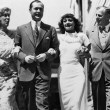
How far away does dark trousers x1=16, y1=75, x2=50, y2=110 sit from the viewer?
4.77 meters

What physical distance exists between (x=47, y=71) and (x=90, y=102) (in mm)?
877

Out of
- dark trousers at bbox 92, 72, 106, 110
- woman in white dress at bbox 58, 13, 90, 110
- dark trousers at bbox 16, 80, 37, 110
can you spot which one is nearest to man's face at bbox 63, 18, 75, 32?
woman in white dress at bbox 58, 13, 90, 110

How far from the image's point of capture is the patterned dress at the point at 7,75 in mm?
4848

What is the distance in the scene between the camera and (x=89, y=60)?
548 cm

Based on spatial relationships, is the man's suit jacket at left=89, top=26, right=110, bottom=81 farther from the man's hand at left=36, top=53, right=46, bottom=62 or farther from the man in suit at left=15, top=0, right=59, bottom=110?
the man's hand at left=36, top=53, right=46, bottom=62

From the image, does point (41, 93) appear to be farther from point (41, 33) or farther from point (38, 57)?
point (41, 33)

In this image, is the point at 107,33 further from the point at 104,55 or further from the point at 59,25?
the point at 59,25

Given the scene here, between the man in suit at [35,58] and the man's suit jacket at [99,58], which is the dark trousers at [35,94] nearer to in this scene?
the man in suit at [35,58]

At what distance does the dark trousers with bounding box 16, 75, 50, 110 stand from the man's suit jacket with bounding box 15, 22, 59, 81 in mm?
71

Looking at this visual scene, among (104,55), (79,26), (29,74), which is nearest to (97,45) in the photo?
(104,55)

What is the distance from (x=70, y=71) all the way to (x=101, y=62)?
0.47 meters

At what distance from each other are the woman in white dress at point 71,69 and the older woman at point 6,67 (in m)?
0.78

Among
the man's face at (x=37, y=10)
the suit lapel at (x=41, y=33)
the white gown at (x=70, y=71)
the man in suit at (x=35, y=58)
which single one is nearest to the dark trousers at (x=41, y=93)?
the man in suit at (x=35, y=58)

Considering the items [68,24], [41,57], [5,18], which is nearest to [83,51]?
[68,24]
